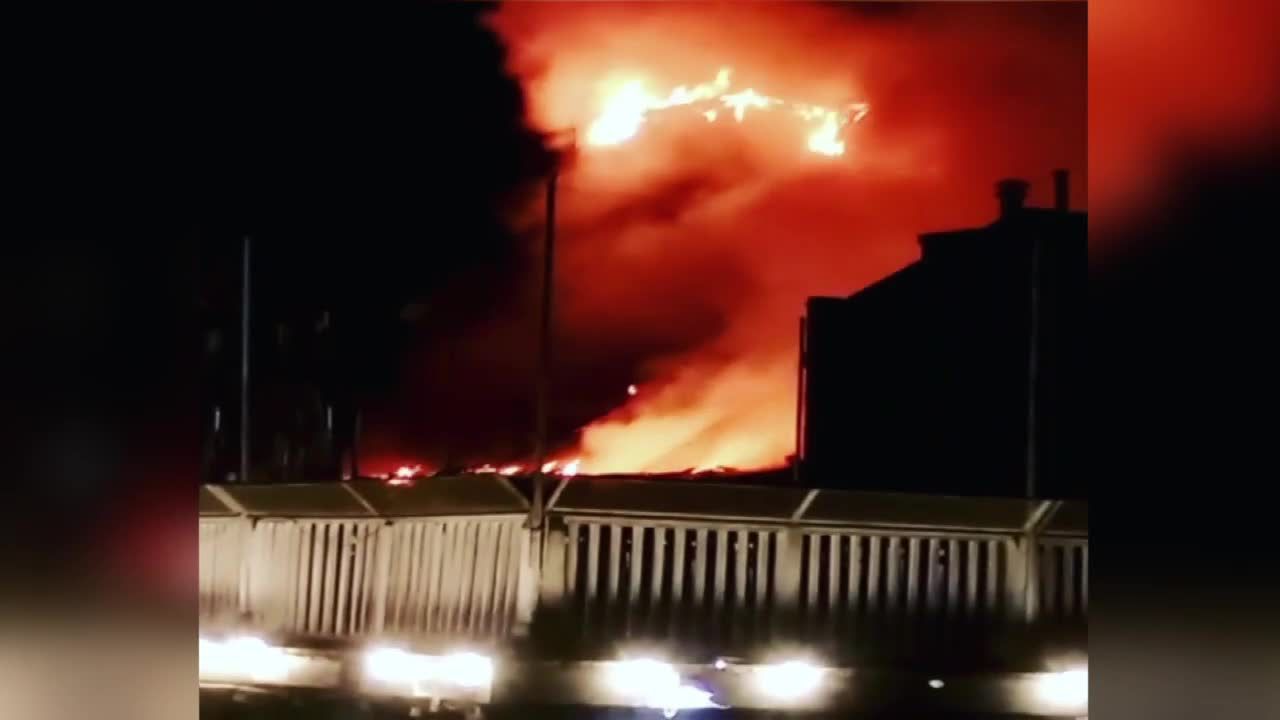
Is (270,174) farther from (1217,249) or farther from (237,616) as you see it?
(1217,249)

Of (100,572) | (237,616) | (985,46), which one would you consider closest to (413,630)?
(237,616)

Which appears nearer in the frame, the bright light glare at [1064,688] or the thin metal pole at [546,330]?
the bright light glare at [1064,688]

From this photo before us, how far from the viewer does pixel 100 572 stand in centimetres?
149

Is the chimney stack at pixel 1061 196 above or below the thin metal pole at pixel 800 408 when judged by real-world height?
above

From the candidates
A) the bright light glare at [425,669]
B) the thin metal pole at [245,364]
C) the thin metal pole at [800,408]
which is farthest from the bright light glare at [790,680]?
the thin metal pole at [245,364]

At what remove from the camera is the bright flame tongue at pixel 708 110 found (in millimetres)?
1649

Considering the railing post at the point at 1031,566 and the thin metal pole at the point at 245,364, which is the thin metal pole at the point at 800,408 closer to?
the railing post at the point at 1031,566

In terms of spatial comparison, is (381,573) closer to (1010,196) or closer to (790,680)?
(790,680)

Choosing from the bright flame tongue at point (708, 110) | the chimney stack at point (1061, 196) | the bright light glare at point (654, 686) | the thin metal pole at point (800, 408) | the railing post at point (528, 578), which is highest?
the bright flame tongue at point (708, 110)

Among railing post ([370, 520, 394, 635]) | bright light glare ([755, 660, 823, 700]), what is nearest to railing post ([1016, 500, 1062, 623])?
bright light glare ([755, 660, 823, 700])

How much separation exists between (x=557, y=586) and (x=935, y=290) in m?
0.57

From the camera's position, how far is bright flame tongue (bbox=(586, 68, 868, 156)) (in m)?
1.65

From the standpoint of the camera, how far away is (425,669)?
→ 5.31 ft

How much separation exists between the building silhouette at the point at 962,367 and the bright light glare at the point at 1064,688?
0.21 m
